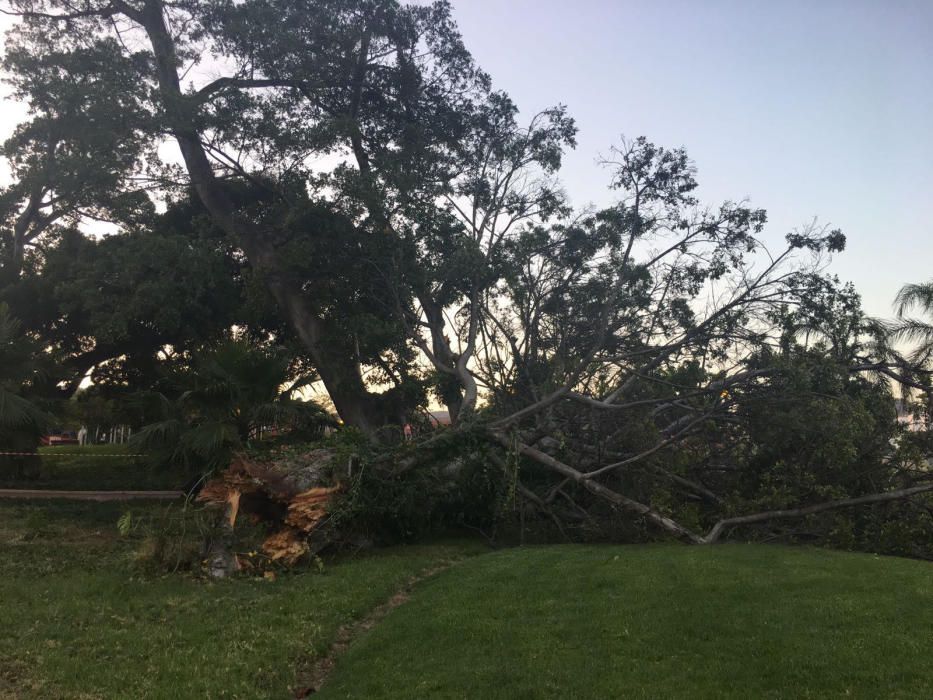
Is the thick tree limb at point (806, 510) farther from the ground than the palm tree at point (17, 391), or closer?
closer

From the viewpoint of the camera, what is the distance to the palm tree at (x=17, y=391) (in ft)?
49.6

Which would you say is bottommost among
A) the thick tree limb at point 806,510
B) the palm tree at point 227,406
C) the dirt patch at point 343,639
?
the dirt patch at point 343,639

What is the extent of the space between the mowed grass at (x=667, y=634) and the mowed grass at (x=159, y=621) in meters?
0.70

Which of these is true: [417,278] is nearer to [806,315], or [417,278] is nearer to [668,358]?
[668,358]

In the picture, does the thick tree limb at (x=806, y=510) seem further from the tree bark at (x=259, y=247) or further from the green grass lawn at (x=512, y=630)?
the tree bark at (x=259, y=247)

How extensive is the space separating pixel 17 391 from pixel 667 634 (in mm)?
15436

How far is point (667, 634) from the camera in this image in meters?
6.40

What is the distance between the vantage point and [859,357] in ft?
44.3

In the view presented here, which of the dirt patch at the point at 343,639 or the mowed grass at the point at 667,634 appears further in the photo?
the dirt patch at the point at 343,639

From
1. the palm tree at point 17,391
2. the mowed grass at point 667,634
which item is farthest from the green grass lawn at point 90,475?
the mowed grass at point 667,634

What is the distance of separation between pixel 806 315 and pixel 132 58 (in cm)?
1702

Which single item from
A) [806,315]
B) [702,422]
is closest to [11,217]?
[702,422]

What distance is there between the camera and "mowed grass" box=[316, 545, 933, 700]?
5.30m

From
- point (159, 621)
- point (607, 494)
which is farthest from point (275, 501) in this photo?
point (607, 494)
